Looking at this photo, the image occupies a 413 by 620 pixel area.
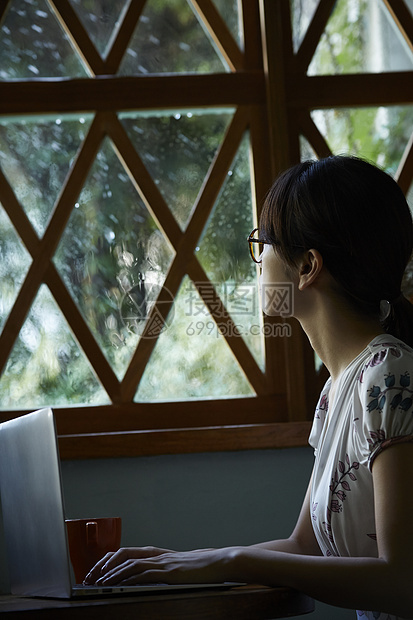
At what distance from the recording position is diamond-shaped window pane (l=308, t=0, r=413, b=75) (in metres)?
2.25

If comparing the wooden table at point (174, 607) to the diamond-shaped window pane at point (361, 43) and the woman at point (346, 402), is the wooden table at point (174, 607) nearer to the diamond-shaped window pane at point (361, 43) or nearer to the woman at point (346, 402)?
the woman at point (346, 402)

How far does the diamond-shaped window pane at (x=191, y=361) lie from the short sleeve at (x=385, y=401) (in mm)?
1012

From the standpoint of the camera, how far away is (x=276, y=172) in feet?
6.85

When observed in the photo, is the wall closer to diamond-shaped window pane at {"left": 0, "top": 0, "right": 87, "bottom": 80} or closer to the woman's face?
the woman's face

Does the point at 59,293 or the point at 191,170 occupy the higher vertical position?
the point at 191,170

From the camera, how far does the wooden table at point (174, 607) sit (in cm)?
86

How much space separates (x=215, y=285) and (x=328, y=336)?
92 cm

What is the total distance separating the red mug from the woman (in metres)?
0.09

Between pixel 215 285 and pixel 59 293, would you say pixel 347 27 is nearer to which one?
pixel 215 285

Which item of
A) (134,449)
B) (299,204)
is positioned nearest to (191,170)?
(134,449)

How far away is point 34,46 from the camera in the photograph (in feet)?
7.09

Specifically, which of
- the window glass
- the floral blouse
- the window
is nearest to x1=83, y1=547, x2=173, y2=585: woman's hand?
the floral blouse

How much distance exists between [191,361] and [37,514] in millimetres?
1112

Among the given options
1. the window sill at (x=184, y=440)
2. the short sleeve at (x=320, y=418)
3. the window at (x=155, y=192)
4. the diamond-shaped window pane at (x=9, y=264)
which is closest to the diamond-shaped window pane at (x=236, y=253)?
the window at (x=155, y=192)
